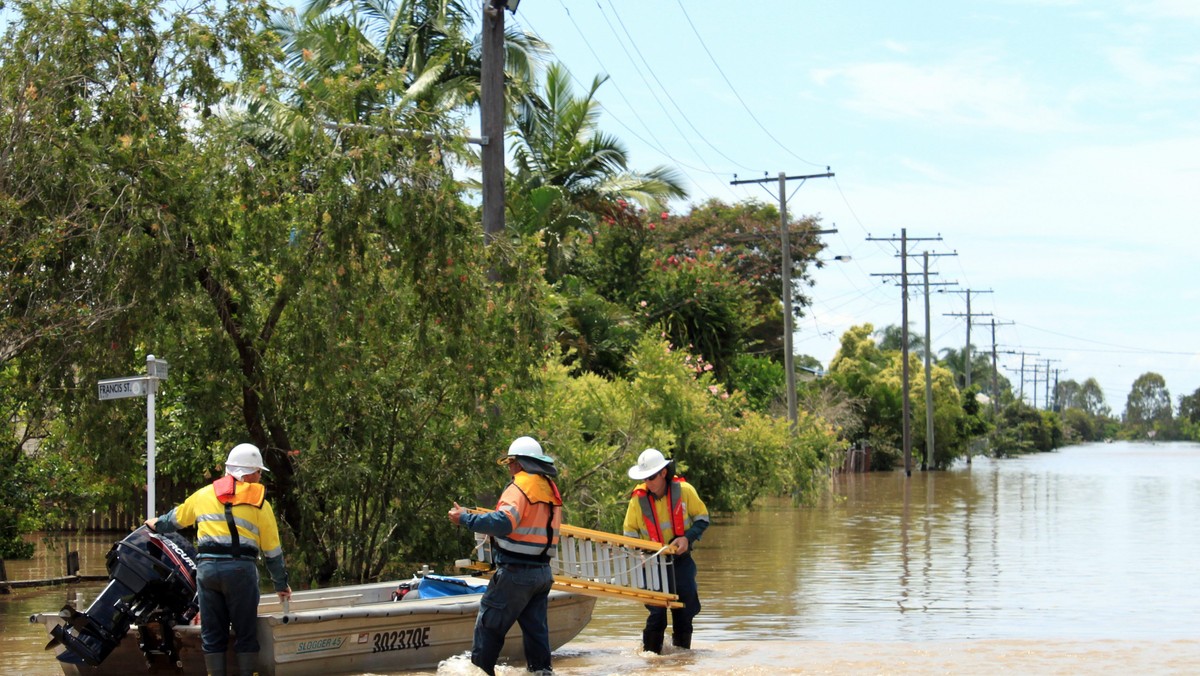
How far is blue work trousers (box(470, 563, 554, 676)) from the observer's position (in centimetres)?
1020

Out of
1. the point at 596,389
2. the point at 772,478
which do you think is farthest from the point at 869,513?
the point at 596,389

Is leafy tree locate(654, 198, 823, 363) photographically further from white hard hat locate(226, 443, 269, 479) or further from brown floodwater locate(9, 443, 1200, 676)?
white hard hat locate(226, 443, 269, 479)

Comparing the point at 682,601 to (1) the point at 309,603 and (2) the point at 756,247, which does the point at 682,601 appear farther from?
(2) the point at 756,247

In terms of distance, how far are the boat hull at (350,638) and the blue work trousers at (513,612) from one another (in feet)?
4.31

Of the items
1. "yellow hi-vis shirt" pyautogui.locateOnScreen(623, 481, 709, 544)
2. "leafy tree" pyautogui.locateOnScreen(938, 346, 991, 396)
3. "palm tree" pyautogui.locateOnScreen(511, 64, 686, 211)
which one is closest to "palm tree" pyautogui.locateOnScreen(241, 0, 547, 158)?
"palm tree" pyautogui.locateOnScreen(511, 64, 686, 211)

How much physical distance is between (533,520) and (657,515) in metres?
2.05

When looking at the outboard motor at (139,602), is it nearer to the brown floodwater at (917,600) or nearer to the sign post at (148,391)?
the sign post at (148,391)

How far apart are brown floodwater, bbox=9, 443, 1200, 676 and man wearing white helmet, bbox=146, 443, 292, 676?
62.1 inches

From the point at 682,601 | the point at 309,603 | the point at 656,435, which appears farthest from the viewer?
the point at 656,435

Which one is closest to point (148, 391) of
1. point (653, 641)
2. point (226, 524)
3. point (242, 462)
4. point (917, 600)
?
point (242, 462)

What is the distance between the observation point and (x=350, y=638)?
11258mm

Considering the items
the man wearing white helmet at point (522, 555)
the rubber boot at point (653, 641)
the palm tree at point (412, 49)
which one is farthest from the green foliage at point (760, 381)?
the man wearing white helmet at point (522, 555)

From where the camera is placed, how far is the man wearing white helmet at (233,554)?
10.2m

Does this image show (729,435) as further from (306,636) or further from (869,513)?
(306,636)
